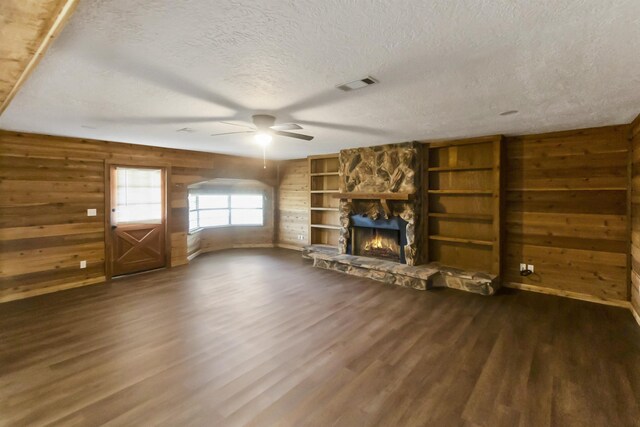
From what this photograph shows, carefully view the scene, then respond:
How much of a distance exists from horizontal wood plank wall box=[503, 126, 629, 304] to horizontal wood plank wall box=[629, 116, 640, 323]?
172 millimetres

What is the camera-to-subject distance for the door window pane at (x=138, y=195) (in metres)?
5.44

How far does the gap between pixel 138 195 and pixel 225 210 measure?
2498 millimetres

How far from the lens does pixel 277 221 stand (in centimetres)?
839

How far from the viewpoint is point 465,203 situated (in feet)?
16.9

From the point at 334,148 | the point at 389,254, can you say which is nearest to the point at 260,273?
the point at 389,254

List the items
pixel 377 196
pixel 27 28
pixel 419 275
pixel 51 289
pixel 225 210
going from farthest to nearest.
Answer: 1. pixel 225 210
2. pixel 377 196
3. pixel 419 275
4. pixel 51 289
5. pixel 27 28

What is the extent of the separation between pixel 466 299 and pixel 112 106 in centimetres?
511

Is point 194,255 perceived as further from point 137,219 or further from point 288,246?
point 288,246

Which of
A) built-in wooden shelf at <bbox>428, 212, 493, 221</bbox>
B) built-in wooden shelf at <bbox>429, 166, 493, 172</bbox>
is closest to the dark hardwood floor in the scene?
built-in wooden shelf at <bbox>428, 212, 493, 221</bbox>

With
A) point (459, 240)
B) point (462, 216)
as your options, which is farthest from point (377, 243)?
point (462, 216)

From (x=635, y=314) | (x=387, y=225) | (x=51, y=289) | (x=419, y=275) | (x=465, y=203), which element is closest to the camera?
(x=635, y=314)

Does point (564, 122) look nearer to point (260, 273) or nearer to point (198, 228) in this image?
point (260, 273)

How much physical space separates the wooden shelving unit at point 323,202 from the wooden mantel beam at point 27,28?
566cm

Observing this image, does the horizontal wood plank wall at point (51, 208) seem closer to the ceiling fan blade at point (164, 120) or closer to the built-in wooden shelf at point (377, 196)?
the ceiling fan blade at point (164, 120)
